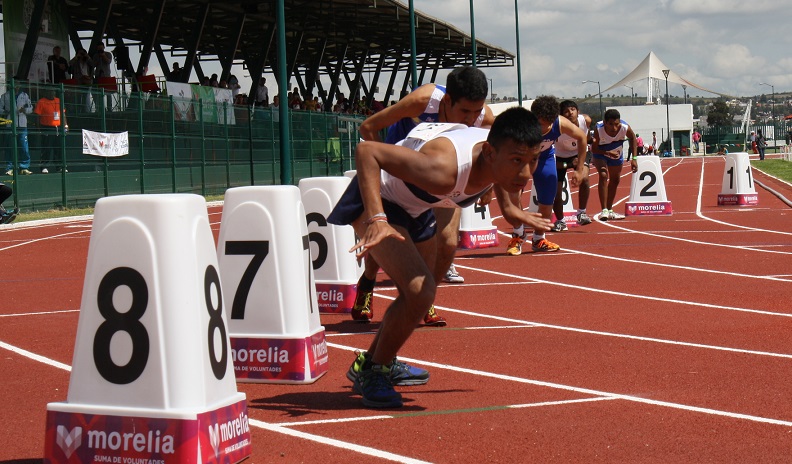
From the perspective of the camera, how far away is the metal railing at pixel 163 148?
24.8 meters

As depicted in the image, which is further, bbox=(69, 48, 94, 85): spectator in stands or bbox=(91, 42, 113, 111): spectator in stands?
bbox=(91, 42, 113, 111): spectator in stands

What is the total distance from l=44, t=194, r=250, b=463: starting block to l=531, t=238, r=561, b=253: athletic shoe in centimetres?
1030

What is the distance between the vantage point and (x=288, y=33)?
165 feet

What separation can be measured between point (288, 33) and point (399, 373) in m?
45.0

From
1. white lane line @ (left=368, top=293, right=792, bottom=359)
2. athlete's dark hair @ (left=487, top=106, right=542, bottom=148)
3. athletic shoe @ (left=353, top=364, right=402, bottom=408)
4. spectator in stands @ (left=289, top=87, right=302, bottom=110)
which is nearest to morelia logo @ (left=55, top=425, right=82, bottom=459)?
athletic shoe @ (left=353, top=364, right=402, bottom=408)

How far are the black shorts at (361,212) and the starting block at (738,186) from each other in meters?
18.1

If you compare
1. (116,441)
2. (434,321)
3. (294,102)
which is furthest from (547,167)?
(294,102)

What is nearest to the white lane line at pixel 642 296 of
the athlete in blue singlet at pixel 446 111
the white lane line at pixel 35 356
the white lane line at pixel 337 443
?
the athlete in blue singlet at pixel 446 111

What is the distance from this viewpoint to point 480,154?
5.80 meters

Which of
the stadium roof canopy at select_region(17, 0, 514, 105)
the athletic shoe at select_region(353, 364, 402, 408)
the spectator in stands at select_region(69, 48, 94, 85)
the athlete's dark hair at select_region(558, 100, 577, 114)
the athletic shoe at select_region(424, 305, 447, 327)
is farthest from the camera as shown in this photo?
the stadium roof canopy at select_region(17, 0, 514, 105)

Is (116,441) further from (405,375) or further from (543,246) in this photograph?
(543,246)

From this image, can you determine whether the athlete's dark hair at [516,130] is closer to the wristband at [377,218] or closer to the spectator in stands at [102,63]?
the wristband at [377,218]

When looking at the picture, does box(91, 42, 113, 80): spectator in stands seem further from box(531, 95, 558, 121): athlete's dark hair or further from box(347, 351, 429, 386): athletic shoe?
box(347, 351, 429, 386): athletic shoe

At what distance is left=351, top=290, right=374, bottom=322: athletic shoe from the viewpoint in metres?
9.08
